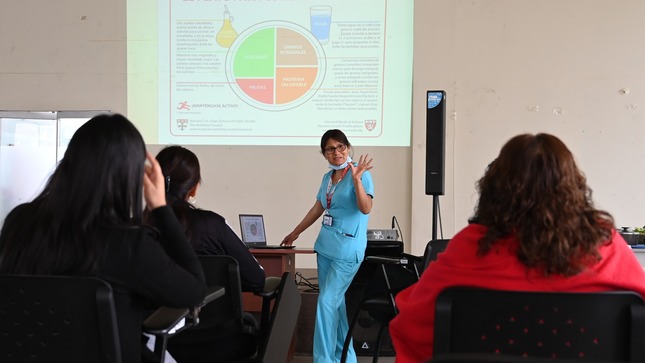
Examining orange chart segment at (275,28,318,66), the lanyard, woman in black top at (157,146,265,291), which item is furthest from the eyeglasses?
woman in black top at (157,146,265,291)

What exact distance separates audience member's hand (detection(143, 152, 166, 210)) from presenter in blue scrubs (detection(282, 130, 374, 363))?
88.0 inches

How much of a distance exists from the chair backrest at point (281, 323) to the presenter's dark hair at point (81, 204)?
3.20ft

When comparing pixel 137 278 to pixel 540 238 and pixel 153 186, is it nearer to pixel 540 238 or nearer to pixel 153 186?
pixel 153 186

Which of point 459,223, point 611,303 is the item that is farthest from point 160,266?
point 459,223

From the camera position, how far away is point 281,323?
2.58 m

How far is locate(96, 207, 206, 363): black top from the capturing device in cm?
154

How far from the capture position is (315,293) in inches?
178

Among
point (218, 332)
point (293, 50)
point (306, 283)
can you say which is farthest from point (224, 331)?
point (293, 50)

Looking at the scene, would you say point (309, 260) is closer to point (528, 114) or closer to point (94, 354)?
point (528, 114)

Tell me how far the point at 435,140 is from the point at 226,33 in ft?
6.54

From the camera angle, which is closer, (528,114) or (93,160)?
(93,160)

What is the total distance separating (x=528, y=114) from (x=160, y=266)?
416 cm

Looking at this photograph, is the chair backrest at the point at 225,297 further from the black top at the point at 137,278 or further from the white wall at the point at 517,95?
the white wall at the point at 517,95

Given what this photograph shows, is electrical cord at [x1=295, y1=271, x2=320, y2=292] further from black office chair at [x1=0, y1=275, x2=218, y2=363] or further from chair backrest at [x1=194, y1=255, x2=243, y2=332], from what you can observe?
black office chair at [x1=0, y1=275, x2=218, y2=363]
